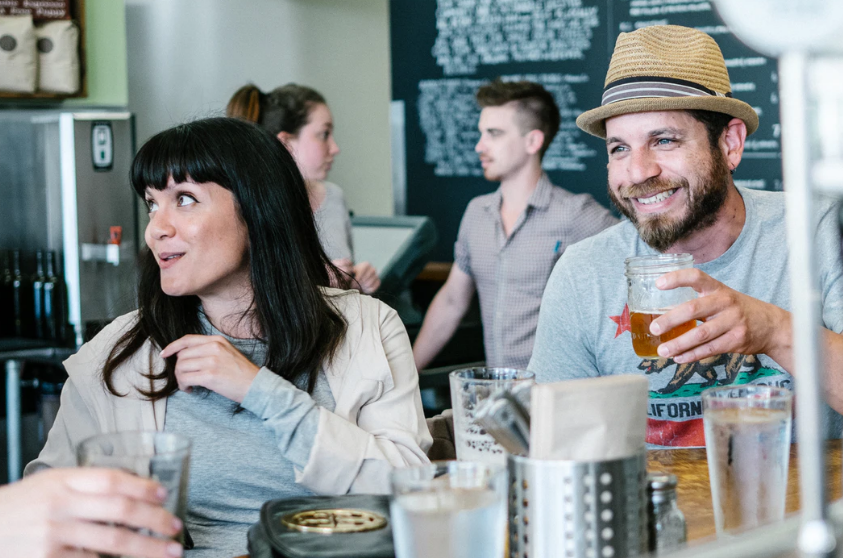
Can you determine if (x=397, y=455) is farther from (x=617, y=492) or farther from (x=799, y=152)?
(x=799, y=152)

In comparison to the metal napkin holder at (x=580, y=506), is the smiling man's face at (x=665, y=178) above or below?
above

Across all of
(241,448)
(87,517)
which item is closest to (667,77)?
(241,448)

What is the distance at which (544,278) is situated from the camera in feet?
12.6

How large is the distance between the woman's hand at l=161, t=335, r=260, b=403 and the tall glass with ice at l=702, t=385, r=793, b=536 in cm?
76

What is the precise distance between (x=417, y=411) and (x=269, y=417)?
29 centimetres

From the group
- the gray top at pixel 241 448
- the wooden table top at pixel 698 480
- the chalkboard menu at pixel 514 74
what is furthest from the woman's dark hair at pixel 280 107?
the wooden table top at pixel 698 480

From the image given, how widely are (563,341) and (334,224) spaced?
2097 mm

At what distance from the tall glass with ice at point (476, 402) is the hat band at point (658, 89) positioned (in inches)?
40.0

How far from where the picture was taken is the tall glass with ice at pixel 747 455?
1031 millimetres

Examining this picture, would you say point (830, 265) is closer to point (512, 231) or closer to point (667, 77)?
point (667, 77)

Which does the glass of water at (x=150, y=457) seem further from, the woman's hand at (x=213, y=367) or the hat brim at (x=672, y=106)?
the hat brim at (x=672, y=106)

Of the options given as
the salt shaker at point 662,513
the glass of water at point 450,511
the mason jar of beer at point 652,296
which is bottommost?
the salt shaker at point 662,513

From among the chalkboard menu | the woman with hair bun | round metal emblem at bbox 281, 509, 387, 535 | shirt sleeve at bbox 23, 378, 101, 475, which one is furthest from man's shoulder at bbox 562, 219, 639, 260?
the chalkboard menu

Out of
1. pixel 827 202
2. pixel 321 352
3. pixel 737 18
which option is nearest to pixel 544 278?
pixel 827 202
